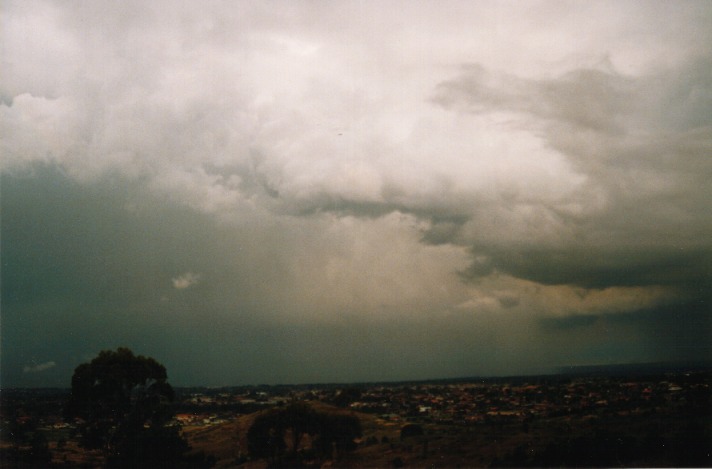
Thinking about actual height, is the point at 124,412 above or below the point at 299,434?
above

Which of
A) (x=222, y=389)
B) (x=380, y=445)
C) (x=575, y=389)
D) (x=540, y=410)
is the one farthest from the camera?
(x=222, y=389)

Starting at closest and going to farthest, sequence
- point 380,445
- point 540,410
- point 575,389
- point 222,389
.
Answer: point 380,445, point 540,410, point 575,389, point 222,389

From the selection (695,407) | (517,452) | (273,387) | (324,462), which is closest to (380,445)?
(324,462)

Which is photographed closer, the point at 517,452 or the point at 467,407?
the point at 517,452

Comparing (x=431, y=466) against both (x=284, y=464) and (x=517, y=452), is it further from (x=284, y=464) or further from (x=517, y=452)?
(x=284, y=464)

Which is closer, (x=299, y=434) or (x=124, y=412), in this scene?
(x=299, y=434)

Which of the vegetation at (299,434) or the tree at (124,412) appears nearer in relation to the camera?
the vegetation at (299,434)

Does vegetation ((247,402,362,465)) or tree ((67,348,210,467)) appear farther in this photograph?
tree ((67,348,210,467))

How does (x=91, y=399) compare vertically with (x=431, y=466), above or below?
above
